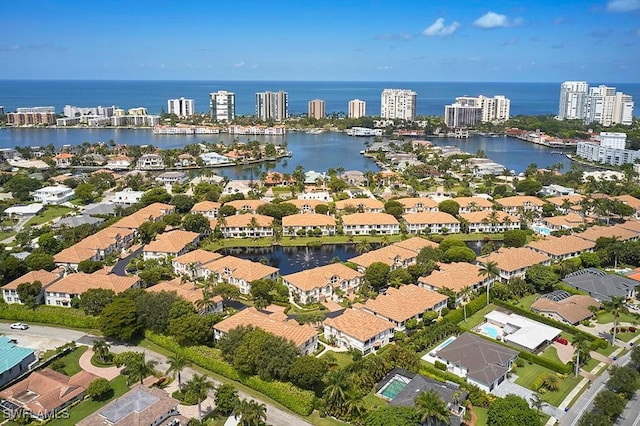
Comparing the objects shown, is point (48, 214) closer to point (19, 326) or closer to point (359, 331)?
point (19, 326)

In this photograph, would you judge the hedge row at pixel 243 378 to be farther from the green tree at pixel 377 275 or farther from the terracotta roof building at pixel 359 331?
the green tree at pixel 377 275

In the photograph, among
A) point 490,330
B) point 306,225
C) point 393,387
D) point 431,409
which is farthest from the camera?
point 306,225

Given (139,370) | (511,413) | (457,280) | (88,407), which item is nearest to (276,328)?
(139,370)

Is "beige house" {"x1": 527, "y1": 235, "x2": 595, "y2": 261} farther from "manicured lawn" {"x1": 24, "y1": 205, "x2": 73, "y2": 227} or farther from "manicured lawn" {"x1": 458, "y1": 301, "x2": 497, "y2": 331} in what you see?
"manicured lawn" {"x1": 24, "y1": 205, "x2": 73, "y2": 227}

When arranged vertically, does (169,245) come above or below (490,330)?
above

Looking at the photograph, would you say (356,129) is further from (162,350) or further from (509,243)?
(162,350)

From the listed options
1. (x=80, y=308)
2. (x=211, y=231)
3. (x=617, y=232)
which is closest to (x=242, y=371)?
(x=80, y=308)

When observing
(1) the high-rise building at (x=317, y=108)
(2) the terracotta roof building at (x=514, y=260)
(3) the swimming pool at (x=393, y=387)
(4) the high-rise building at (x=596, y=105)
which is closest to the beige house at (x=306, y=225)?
(2) the terracotta roof building at (x=514, y=260)
